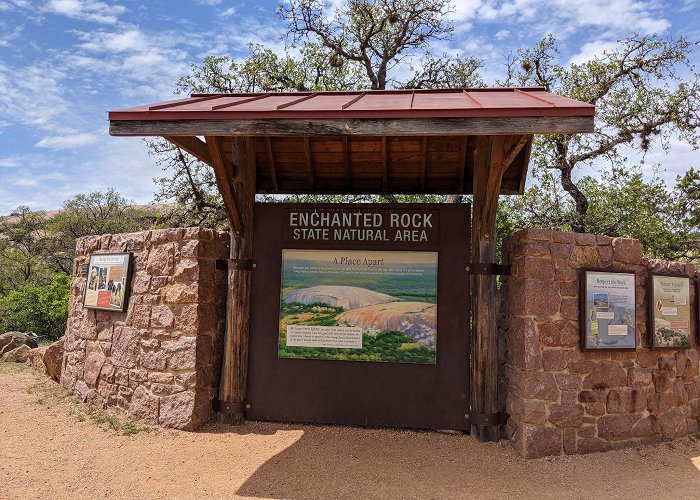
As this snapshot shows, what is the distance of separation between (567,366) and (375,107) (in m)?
3.10

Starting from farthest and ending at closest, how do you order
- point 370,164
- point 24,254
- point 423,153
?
point 24,254 < point 370,164 < point 423,153

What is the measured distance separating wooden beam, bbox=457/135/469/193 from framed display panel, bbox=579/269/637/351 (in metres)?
1.87

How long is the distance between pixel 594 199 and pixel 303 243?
8985 mm

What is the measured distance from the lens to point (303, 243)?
6113 mm

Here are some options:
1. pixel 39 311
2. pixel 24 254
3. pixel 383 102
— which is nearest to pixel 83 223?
pixel 24 254

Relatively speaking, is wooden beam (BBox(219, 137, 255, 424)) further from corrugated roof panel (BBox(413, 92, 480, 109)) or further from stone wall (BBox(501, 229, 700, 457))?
stone wall (BBox(501, 229, 700, 457))

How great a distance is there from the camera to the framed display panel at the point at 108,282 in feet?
20.6

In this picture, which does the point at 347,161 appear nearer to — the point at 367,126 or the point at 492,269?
the point at 367,126

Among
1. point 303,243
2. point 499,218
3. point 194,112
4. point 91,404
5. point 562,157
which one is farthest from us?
point 562,157

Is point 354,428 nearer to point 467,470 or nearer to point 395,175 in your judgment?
point 467,470

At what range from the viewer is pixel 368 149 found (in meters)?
6.33

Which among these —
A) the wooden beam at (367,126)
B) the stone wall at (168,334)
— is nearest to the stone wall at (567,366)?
the wooden beam at (367,126)

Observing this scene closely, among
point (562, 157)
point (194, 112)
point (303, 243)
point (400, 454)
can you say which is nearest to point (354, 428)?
point (400, 454)

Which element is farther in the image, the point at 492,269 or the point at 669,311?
the point at 669,311
